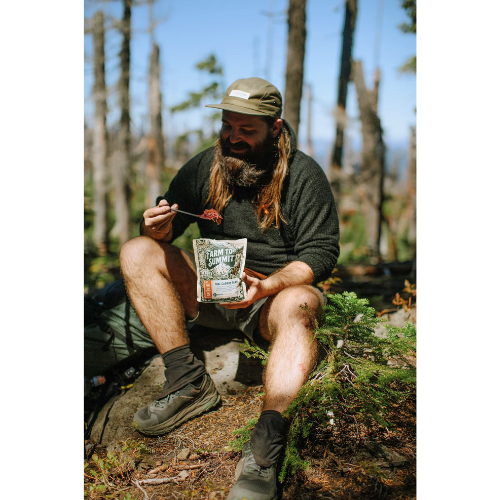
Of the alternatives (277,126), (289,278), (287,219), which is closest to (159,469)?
(289,278)

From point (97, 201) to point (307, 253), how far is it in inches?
363

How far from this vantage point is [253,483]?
1.63m

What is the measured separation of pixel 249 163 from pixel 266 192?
19 cm

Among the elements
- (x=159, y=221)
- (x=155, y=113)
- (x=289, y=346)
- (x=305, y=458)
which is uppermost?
(x=155, y=113)

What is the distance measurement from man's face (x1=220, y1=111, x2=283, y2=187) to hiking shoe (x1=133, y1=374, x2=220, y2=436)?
117 cm

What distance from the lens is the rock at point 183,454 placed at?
6.38 ft

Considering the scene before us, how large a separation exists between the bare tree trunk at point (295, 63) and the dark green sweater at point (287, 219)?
1771mm

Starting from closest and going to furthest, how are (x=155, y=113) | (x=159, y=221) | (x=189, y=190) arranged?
1. (x=159, y=221)
2. (x=189, y=190)
3. (x=155, y=113)

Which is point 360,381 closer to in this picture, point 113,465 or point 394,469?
point 394,469

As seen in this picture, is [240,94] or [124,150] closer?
[240,94]

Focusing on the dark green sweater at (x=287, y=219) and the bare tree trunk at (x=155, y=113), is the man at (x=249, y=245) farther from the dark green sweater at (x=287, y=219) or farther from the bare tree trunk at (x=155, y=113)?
the bare tree trunk at (x=155, y=113)

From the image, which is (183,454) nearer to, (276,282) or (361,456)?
(361,456)
